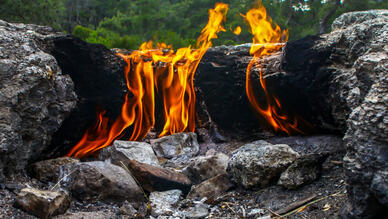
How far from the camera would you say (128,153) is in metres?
4.51

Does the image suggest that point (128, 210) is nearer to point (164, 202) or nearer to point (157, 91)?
point (164, 202)

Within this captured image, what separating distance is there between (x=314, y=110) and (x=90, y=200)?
345 cm

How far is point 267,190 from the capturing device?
3490mm

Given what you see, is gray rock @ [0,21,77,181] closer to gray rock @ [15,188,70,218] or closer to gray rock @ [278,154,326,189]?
gray rock @ [15,188,70,218]

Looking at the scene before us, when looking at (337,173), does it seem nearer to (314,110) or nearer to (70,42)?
(314,110)

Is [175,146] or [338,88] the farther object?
[175,146]

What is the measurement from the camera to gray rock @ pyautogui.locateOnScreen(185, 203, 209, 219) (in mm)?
3160

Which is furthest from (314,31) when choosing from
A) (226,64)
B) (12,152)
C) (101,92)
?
(12,152)

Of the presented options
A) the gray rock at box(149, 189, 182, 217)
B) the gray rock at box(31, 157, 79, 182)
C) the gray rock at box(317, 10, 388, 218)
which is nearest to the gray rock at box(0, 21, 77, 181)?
the gray rock at box(31, 157, 79, 182)

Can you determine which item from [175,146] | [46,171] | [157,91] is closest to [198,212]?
[46,171]

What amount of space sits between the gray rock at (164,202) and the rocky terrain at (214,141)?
11 mm

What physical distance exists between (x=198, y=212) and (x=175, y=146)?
2231mm

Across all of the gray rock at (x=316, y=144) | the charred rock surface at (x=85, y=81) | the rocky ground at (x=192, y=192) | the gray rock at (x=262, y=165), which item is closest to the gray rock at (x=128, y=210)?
the rocky ground at (x=192, y=192)

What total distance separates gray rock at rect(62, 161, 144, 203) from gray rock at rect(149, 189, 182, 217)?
0.62 ft
